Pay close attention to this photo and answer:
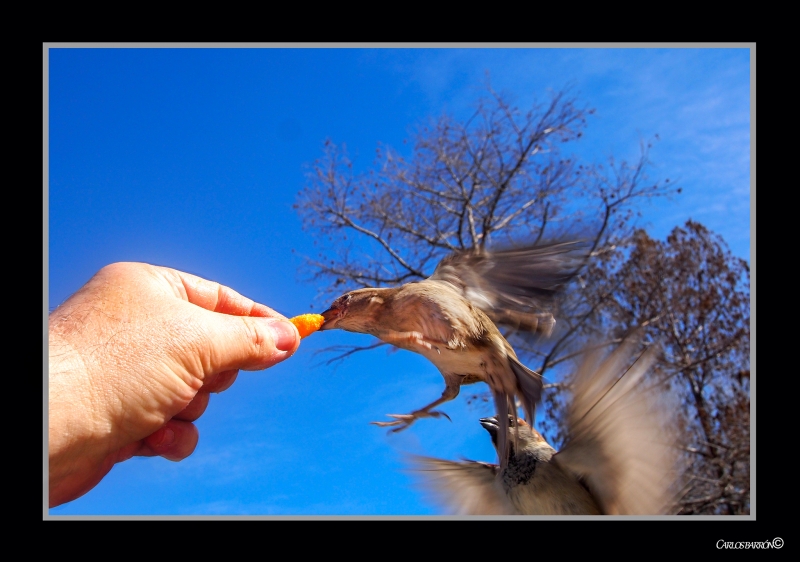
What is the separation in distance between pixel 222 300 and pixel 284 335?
0.38 m

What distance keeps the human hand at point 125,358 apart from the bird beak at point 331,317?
0.65 m

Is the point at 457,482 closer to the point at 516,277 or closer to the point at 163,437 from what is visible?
the point at 516,277

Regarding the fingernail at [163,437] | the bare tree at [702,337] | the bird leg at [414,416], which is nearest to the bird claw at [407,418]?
the bird leg at [414,416]

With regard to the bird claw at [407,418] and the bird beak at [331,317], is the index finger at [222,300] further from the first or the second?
the bird claw at [407,418]

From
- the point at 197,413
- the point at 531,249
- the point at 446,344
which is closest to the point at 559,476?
the point at 446,344

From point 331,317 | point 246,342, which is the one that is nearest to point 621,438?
point 331,317

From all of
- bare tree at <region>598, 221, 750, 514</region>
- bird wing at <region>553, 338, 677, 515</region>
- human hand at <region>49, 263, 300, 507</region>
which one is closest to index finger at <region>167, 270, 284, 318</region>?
human hand at <region>49, 263, 300, 507</region>

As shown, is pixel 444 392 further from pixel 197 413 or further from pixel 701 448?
pixel 701 448

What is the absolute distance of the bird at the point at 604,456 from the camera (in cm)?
267

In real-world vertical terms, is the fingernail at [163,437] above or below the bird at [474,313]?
below

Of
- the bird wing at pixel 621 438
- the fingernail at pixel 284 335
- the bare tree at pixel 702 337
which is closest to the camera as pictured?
the fingernail at pixel 284 335

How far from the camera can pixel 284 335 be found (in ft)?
8.12

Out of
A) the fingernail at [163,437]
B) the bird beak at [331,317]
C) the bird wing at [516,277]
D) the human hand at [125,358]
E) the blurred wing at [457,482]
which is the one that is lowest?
the blurred wing at [457,482]

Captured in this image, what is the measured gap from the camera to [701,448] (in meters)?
7.85
